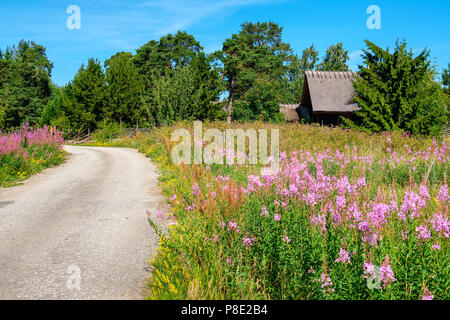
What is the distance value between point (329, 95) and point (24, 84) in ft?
168

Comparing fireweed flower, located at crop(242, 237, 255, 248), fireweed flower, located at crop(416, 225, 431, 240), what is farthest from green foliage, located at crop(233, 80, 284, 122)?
fireweed flower, located at crop(416, 225, 431, 240)

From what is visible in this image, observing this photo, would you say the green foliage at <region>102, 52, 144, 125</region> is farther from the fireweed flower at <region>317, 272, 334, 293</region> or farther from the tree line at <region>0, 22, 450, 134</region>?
the fireweed flower at <region>317, 272, 334, 293</region>

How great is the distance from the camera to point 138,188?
7.75m

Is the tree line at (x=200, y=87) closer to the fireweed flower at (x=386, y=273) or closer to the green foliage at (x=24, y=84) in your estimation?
the green foliage at (x=24, y=84)

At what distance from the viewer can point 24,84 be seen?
168ft

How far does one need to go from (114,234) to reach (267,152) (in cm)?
721

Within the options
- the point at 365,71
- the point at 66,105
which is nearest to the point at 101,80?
the point at 66,105

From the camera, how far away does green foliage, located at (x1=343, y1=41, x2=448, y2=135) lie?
49.4 ft

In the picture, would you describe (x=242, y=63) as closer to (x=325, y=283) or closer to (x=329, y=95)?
(x=329, y=95)

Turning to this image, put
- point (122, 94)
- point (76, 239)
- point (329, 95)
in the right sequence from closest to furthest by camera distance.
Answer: point (76, 239) → point (329, 95) → point (122, 94)

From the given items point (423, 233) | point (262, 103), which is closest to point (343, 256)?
point (423, 233)

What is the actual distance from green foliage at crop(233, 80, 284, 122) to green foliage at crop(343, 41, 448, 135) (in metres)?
11.8
